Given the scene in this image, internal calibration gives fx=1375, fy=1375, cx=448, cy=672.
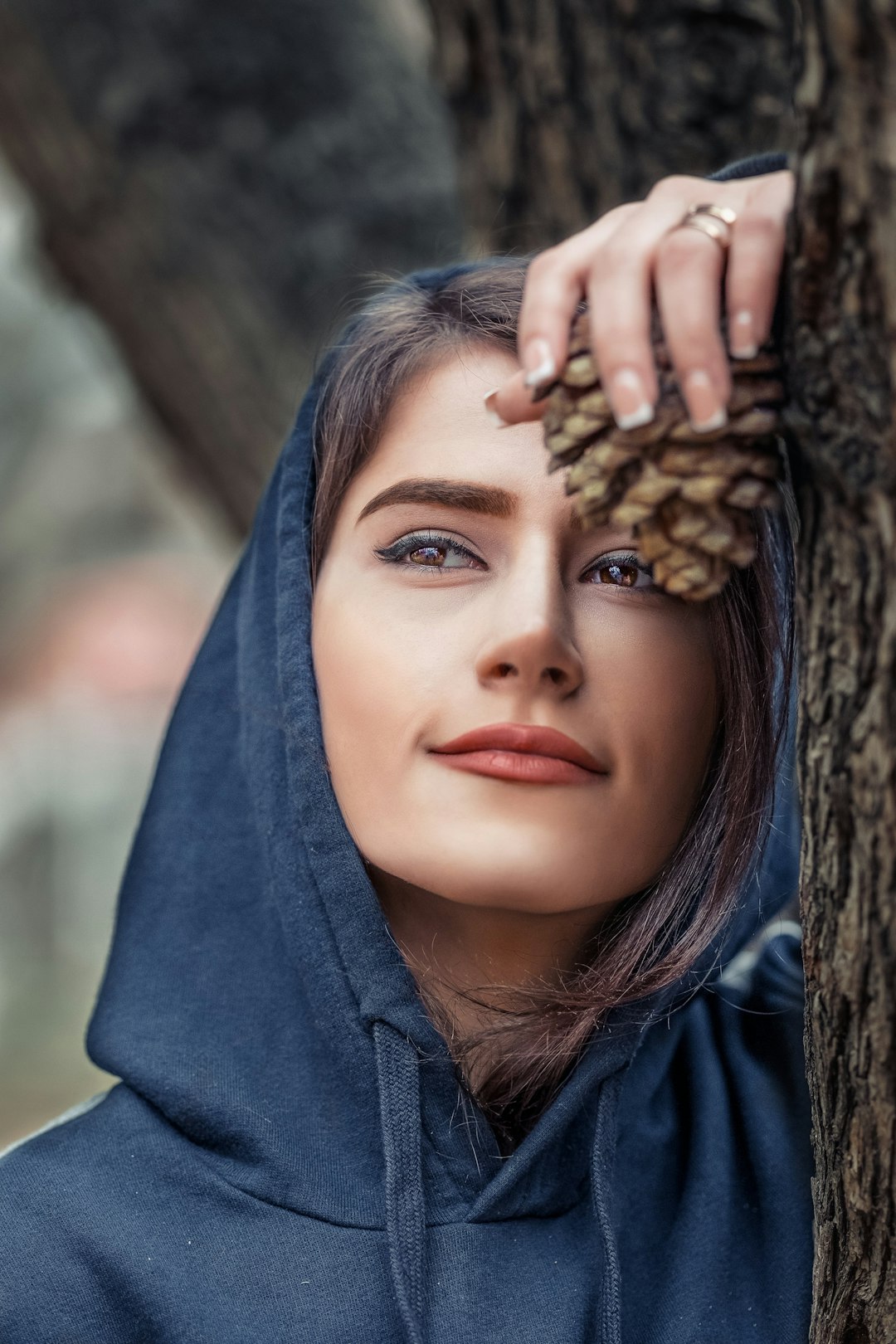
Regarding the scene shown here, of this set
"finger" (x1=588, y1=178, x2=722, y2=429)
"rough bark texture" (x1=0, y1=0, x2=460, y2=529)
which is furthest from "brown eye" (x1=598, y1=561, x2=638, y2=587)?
"rough bark texture" (x1=0, y1=0, x2=460, y2=529)

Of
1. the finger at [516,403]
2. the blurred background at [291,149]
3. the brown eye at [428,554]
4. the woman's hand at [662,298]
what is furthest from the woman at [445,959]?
the blurred background at [291,149]

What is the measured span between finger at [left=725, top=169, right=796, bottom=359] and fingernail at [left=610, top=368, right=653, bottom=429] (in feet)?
0.30

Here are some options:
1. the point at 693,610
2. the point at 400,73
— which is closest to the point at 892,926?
the point at 693,610

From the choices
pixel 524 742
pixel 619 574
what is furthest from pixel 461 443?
pixel 524 742

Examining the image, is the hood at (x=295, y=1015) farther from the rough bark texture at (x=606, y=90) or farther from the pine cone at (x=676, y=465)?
the rough bark texture at (x=606, y=90)

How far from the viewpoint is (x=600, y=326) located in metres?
1.11

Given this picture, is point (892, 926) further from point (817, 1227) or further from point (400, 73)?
point (400, 73)

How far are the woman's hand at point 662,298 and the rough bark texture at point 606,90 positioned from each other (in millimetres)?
1059

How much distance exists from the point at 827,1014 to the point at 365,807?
1.88 ft

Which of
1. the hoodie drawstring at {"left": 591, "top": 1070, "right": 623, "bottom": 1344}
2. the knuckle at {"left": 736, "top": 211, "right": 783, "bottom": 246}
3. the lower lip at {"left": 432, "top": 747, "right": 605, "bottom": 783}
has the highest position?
the knuckle at {"left": 736, "top": 211, "right": 783, "bottom": 246}

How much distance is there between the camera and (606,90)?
7.14 ft

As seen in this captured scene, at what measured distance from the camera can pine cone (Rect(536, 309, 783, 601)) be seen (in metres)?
1.10

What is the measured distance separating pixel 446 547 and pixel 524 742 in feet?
0.91

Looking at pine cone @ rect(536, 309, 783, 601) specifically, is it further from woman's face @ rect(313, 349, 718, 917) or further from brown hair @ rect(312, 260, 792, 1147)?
brown hair @ rect(312, 260, 792, 1147)
